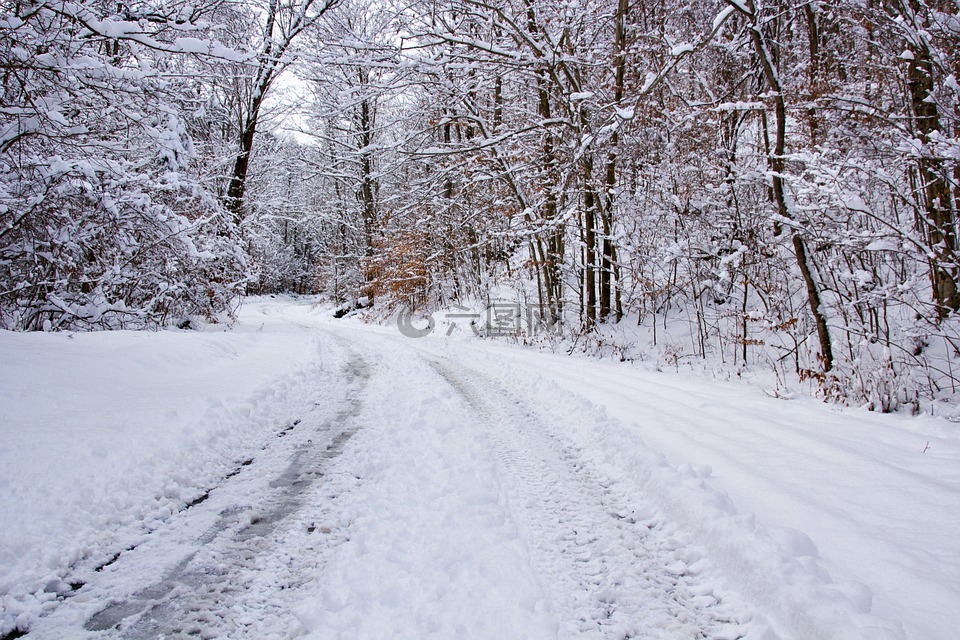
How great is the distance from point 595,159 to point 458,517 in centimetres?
981

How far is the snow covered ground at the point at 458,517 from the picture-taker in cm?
207

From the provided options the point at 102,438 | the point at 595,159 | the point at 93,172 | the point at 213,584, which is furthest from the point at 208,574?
the point at 595,159

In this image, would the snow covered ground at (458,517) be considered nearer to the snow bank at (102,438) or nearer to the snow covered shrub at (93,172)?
the snow bank at (102,438)

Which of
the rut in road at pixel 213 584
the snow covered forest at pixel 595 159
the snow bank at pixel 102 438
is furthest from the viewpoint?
the snow covered forest at pixel 595 159

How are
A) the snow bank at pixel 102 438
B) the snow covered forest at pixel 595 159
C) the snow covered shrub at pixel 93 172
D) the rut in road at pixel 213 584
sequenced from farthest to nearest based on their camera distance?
the snow covered forest at pixel 595 159 < the snow covered shrub at pixel 93 172 < the snow bank at pixel 102 438 < the rut in road at pixel 213 584

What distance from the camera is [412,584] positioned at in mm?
2240

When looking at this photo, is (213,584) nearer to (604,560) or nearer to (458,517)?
(458,517)

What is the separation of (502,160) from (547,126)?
1.70 metres

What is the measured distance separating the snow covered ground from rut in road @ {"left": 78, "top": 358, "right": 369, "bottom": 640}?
1cm

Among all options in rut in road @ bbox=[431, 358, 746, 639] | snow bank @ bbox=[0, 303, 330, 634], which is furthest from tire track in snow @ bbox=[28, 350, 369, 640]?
rut in road @ bbox=[431, 358, 746, 639]

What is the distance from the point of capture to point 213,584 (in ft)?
7.57

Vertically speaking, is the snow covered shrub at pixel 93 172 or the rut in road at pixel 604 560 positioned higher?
the snow covered shrub at pixel 93 172

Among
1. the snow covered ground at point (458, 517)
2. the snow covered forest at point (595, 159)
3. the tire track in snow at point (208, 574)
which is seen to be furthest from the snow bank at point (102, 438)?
the snow covered forest at point (595, 159)

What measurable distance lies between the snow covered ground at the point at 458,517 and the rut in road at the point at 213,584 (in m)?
0.01
